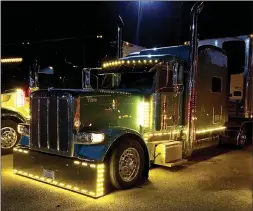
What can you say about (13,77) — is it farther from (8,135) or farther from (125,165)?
(125,165)

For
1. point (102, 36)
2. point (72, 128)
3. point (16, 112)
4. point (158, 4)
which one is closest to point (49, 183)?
point (72, 128)

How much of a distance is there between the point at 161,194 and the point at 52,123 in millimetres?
2329

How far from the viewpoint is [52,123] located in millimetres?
5777

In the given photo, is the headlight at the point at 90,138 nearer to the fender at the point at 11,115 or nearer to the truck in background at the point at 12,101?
→ the truck in background at the point at 12,101

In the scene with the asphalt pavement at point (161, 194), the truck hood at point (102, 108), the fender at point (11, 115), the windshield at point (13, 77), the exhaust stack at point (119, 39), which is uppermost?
the exhaust stack at point (119, 39)

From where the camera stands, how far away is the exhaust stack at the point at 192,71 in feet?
23.4

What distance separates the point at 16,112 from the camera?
880 centimetres

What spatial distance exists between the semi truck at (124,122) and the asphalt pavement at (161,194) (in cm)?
21

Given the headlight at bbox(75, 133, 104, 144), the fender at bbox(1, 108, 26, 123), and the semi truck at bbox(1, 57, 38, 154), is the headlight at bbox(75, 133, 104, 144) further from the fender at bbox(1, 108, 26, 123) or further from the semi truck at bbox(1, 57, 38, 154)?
the fender at bbox(1, 108, 26, 123)

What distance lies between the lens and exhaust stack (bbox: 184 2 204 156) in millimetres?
7129

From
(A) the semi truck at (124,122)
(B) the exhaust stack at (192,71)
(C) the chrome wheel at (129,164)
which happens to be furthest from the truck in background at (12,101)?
(B) the exhaust stack at (192,71)

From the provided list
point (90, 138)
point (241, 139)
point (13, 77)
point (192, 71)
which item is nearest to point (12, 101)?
point (13, 77)

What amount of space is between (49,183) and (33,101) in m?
1.59

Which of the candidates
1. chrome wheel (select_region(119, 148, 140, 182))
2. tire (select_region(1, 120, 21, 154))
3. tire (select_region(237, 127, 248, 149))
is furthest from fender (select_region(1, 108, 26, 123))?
tire (select_region(237, 127, 248, 149))
